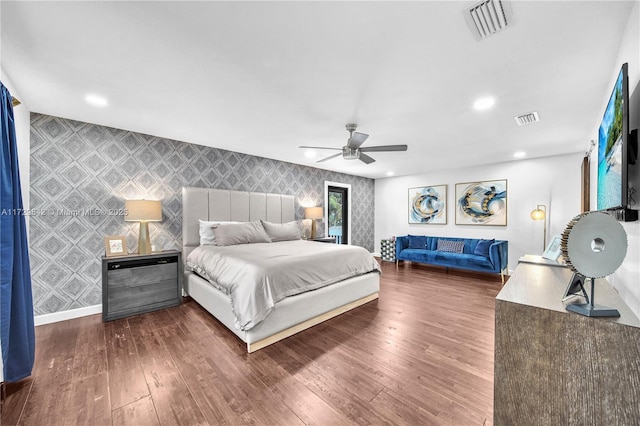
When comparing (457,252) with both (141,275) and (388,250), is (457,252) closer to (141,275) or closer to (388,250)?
(388,250)

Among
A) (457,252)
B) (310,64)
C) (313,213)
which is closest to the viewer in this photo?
(310,64)

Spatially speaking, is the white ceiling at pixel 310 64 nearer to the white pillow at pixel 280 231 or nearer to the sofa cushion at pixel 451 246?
the white pillow at pixel 280 231

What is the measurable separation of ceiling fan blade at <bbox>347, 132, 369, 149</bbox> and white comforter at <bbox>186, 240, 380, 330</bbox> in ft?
4.47

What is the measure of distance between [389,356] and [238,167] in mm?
3853

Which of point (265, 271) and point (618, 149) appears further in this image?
point (265, 271)

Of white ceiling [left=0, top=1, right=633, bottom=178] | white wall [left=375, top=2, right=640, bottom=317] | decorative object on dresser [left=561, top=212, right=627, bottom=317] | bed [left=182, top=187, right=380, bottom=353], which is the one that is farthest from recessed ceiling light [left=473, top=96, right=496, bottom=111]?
bed [left=182, top=187, right=380, bottom=353]

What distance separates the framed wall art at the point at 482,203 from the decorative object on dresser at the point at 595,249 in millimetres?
5224

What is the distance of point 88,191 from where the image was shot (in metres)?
3.24

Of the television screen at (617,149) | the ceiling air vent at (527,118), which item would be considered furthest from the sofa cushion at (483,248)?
the television screen at (617,149)

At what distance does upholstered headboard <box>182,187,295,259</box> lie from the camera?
3.96m

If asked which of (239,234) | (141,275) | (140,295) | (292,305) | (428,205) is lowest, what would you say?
(140,295)

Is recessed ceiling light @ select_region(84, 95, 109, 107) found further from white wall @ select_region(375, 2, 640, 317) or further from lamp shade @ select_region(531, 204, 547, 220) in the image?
lamp shade @ select_region(531, 204, 547, 220)

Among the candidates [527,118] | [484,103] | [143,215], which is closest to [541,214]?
[527,118]

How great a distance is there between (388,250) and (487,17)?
5731 millimetres
